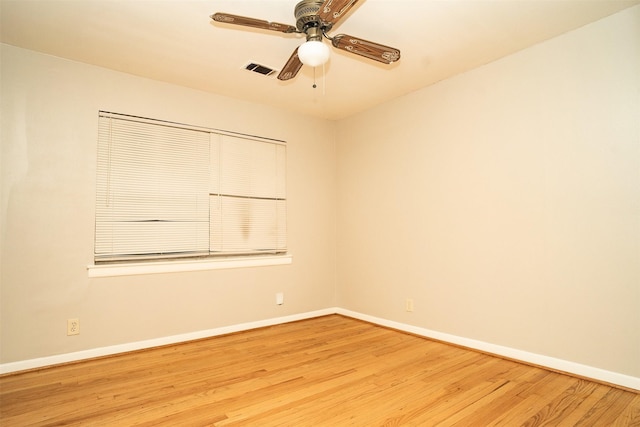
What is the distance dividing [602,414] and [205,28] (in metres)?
3.73

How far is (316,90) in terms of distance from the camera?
3.89m

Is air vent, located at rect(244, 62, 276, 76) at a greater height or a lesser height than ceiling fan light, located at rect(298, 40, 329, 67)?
greater

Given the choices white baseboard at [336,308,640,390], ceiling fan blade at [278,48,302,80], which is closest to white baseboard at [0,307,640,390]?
white baseboard at [336,308,640,390]

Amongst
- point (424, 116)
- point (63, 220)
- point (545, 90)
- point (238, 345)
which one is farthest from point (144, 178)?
point (545, 90)

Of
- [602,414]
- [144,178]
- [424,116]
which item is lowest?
[602,414]

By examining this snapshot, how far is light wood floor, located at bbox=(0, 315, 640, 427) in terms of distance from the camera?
6.76 ft

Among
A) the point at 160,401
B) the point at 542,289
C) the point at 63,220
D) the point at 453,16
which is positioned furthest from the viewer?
the point at 63,220

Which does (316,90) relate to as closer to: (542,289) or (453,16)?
(453,16)

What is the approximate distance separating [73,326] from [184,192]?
1.55 metres

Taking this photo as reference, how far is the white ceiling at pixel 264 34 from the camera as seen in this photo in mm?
2418

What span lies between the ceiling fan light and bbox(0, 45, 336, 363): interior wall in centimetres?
181

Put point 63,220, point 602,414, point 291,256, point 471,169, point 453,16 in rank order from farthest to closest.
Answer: point 291,256
point 471,169
point 63,220
point 453,16
point 602,414

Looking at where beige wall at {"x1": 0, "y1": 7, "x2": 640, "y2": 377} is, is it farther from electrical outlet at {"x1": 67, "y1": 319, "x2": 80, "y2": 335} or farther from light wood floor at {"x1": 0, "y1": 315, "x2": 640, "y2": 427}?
light wood floor at {"x1": 0, "y1": 315, "x2": 640, "y2": 427}

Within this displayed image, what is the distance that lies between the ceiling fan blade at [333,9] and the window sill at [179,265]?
8.90 ft
